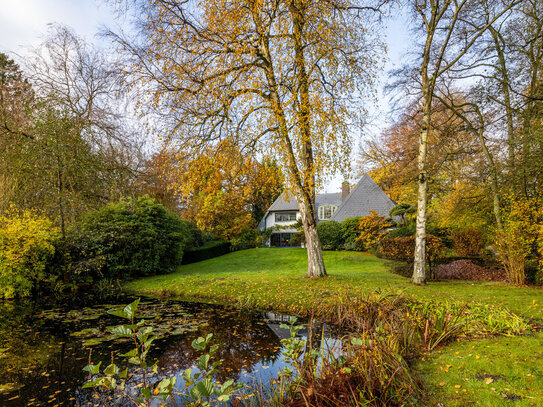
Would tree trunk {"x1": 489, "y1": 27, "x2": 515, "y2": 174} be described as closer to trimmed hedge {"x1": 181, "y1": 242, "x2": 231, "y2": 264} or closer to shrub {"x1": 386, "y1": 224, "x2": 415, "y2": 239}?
shrub {"x1": 386, "y1": 224, "x2": 415, "y2": 239}

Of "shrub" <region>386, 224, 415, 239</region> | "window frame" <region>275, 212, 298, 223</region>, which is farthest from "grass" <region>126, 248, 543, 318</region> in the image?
"window frame" <region>275, 212, 298, 223</region>

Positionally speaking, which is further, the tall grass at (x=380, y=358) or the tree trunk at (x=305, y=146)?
the tree trunk at (x=305, y=146)

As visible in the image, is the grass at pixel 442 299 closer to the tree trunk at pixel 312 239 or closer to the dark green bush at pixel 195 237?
the tree trunk at pixel 312 239

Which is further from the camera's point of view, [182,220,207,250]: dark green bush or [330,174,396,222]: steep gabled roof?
[330,174,396,222]: steep gabled roof

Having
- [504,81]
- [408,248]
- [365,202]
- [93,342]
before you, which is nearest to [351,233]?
[365,202]

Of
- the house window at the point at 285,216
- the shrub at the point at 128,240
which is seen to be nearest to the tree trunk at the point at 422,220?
the shrub at the point at 128,240

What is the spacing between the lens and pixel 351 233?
2383 cm

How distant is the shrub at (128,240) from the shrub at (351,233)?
1254 cm

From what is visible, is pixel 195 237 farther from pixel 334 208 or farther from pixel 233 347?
pixel 334 208

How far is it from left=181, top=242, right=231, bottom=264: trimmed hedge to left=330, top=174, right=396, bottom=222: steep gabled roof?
9689mm

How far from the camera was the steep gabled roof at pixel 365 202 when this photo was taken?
26.6 meters

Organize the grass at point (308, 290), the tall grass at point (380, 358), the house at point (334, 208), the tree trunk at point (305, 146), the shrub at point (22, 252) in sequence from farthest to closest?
the house at point (334, 208) < the shrub at point (22, 252) < the tree trunk at point (305, 146) < the grass at point (308, 290) < the tall grass at point (380, 358)

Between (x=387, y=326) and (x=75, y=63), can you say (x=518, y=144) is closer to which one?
(x=387, y=326)

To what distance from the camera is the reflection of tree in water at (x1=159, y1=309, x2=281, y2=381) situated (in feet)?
16.6
